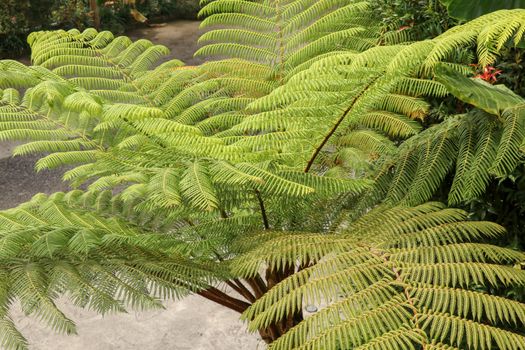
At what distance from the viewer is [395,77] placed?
1.96m

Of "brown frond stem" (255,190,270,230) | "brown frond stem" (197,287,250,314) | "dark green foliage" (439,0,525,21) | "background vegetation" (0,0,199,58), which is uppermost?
"dark green foliage" (439,0,525,21)

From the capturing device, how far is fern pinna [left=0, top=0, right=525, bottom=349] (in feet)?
5.41

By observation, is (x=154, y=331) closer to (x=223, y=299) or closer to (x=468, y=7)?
(x=223, y=299)

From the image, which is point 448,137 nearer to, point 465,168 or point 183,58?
point 465,168

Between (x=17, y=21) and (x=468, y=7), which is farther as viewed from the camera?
(x=17, y=21)

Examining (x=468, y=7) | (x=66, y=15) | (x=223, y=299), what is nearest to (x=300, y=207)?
(x=223, y=299)

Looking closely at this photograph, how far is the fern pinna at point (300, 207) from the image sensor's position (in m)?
1.65

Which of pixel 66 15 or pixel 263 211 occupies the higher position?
pixel 263 211

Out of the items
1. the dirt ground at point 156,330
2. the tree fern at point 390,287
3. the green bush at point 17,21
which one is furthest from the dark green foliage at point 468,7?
the green bush at point 17,21

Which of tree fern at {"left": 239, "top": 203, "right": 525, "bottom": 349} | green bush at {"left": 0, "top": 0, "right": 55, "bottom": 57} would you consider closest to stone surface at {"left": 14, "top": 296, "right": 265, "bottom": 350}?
tree fern at {"left": 239, "top": 203, "right": 525, "bottom": 349}

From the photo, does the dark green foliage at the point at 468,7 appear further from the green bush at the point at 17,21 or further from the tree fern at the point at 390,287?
the green bush at the point at 17,21

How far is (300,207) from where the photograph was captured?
2152mm

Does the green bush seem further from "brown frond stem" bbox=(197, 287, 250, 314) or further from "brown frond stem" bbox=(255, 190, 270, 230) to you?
"brown frond stem" bbox=(255, 190, 270, 230)

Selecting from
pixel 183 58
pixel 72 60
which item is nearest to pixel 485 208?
pixel 72 60
